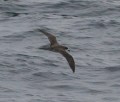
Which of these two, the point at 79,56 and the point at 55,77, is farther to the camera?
the point at 79,56

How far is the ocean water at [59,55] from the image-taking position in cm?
1777

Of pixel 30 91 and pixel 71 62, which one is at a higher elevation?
pixel 71 62

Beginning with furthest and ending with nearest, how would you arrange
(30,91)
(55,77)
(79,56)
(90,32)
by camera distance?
(90,32), (79,56), (55,77), (30,91)

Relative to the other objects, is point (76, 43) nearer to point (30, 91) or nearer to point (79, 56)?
point (79, 56)

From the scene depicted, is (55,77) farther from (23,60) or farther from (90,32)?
(90,32)

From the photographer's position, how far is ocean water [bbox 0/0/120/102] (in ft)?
58.3

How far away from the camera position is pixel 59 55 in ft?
69.8

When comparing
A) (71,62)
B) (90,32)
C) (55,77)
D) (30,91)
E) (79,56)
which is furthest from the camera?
(90,32)

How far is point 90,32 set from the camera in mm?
23250

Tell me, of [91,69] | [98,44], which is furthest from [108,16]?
[91,69]

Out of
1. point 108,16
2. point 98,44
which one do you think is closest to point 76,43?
point 98,44

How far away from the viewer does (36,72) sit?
19.0 meters

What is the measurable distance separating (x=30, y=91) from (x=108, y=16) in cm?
893

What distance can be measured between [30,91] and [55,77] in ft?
4.71
